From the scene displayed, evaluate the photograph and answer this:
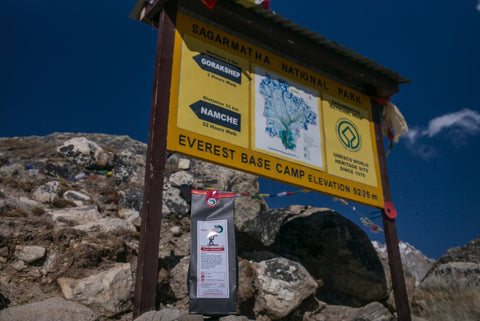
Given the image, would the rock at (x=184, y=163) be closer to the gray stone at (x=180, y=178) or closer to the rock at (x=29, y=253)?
the gray stone at (x=180, y=178)

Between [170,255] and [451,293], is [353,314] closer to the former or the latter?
[451,293]

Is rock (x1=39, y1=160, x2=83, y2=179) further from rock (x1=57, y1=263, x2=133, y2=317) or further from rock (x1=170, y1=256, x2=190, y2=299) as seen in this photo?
rock (x1=57, y1=263, x2=133, y2=317)

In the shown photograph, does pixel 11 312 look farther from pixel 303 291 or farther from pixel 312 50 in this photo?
pixel 312 50

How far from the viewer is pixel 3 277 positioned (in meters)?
5.43

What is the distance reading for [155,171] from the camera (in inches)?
230

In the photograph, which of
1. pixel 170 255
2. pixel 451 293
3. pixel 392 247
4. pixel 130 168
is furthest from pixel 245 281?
pixel 130 168

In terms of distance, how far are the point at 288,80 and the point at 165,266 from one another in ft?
15.8

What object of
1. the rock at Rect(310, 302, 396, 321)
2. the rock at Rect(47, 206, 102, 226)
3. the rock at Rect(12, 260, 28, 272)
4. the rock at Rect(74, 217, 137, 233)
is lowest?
the rock at Rect(310, 302, 396, 321)

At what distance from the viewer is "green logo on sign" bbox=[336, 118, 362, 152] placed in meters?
9.36

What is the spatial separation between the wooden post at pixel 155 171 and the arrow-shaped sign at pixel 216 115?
635 millimetres

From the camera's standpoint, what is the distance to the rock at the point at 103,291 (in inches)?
209

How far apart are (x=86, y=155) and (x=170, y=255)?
276 inches

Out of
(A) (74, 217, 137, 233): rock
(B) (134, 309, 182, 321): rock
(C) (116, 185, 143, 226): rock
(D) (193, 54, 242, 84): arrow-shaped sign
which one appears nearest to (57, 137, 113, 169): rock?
(C) (116, 185, 143, 226): rock

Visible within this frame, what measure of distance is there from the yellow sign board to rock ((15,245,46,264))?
2.47m
